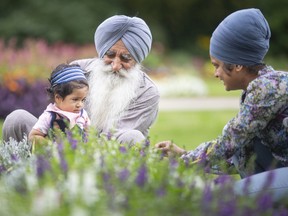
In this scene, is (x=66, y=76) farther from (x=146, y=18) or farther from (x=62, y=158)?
(x=146, y=18)

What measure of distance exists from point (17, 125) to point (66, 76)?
0.56 m

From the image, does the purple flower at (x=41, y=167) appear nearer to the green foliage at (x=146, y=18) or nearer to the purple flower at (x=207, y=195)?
the purple flower at (x=207, y=195)

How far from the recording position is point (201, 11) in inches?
1459

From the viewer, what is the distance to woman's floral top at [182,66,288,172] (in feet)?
14.1

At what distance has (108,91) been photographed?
5727 millimetres

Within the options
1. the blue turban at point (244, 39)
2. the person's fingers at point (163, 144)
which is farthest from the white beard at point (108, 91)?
the blue turban at point (244, 39)

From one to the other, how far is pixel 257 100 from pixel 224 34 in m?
0.56

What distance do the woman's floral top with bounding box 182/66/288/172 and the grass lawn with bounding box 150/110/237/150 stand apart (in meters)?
4.62

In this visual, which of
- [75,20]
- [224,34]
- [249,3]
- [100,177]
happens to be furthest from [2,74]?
[249,3]

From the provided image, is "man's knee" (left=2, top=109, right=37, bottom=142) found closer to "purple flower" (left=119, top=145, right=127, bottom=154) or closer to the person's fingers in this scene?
the person's fingers

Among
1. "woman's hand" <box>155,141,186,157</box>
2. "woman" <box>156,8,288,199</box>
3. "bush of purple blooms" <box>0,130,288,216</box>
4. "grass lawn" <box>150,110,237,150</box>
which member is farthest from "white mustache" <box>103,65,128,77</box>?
"grass lawn" <box>150,110,237,150</box>

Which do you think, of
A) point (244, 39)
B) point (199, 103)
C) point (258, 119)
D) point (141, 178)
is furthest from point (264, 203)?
point (199, 103)

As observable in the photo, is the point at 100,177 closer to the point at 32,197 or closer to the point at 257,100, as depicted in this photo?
the point at 32,197

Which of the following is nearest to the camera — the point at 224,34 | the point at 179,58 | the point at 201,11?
the point at 224,34
